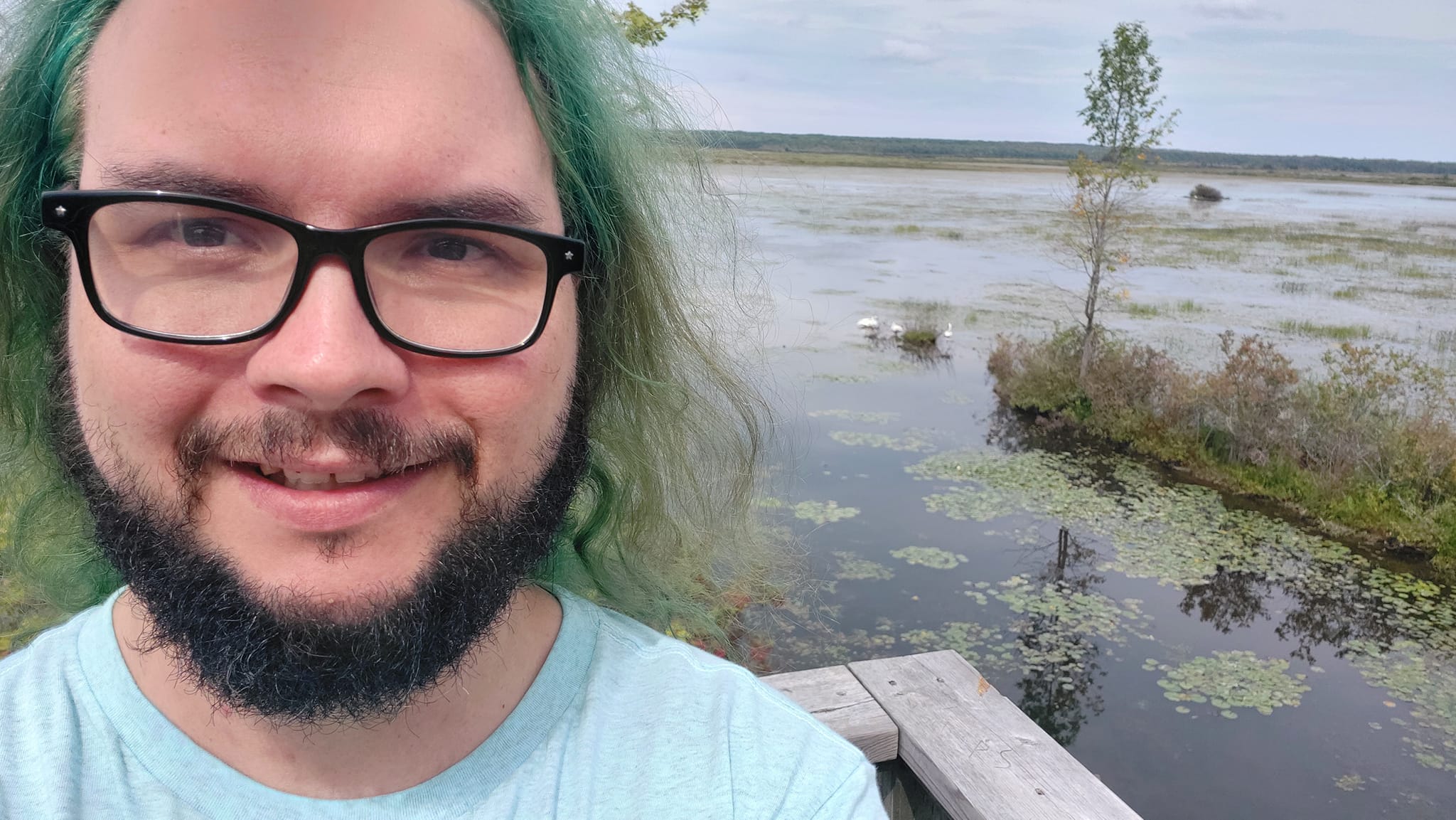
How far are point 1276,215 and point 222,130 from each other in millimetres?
48599

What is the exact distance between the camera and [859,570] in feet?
22.6

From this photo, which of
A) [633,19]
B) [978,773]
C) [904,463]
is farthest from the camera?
[904,463]

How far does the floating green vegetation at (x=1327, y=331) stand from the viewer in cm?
1460

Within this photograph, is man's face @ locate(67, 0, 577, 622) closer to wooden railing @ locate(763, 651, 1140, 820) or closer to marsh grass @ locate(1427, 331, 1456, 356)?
wooden railing @ locate(763, 651, 1140, 820)

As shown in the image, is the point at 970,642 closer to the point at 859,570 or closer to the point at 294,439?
the point at 859,570

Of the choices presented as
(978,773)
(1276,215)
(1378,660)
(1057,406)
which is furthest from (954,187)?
(978,773)

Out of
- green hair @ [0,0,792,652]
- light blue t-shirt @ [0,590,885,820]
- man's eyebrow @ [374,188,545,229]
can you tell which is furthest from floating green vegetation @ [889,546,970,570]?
man's eyebrow @ [374,188,545,229]

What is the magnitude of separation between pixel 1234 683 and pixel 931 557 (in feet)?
7.36

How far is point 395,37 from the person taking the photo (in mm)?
772

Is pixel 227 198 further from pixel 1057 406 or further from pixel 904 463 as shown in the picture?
pixel 1057 406

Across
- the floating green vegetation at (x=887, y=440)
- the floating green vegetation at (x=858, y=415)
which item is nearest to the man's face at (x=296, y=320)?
the floating green vegetation at (x=887, y=440)

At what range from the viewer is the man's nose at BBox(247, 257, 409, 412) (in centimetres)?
71

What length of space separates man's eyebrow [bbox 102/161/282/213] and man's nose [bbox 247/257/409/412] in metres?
0.07

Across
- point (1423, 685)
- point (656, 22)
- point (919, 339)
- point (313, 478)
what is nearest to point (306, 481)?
point (313, 478)
